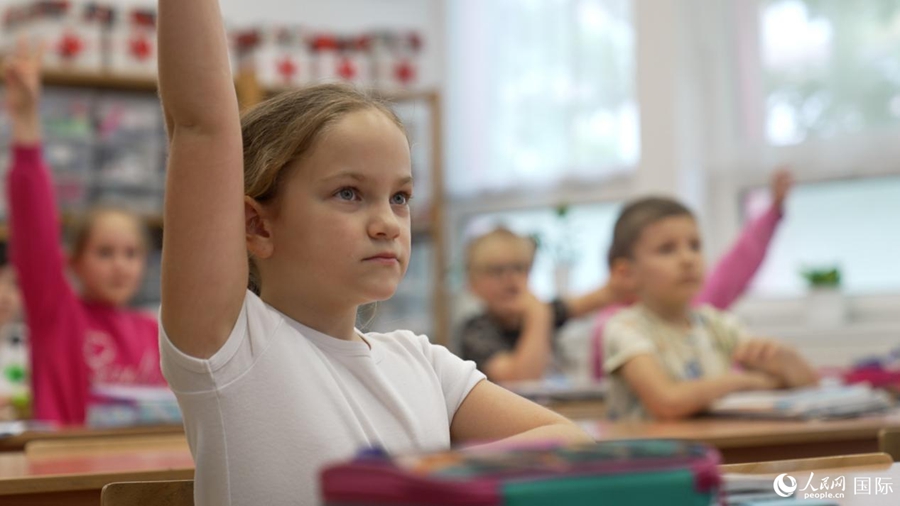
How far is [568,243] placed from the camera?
4.39m

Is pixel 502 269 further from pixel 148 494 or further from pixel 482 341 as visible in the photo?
pixel 148 494

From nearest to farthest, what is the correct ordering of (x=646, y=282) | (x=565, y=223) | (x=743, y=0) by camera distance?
(x=646, y=282) → (x=743, y=0) → (x=565, y=223)

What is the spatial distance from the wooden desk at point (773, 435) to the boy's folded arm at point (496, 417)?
1.78 feet

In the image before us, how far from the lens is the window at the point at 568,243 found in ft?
14.2

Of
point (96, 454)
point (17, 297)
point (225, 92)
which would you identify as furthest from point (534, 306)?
point (225, 92)

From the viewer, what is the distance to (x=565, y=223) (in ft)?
14.6

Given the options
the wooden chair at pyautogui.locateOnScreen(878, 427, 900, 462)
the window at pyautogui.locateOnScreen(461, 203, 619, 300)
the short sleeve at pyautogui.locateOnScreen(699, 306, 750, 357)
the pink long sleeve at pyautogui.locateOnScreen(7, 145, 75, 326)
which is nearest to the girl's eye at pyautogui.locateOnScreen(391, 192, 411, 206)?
the wooden chair at pyautogui.locateOnScreen(878, 427, 900, 462)

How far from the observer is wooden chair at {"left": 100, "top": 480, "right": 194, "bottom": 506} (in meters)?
1.00

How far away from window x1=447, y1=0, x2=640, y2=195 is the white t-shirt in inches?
133

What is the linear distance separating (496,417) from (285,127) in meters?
0.35

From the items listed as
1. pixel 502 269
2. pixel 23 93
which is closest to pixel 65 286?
pixel 23 93

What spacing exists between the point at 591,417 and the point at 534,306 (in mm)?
969

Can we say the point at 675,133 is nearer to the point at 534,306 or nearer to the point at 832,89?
the point at 832,89

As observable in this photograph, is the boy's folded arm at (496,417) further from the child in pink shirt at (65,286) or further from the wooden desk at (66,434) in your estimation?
the child in pink shirt at (65,286)
